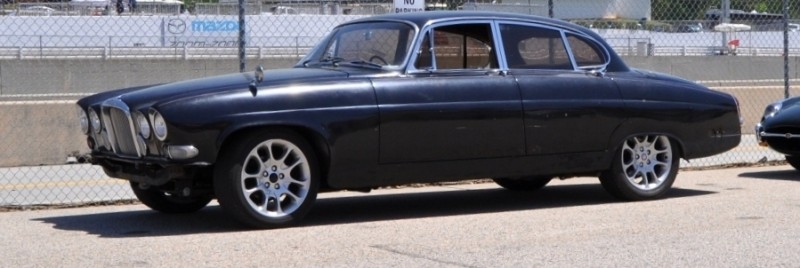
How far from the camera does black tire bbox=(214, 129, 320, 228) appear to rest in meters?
7.62

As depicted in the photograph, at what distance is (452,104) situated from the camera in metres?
8.27

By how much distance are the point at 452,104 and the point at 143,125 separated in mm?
2010

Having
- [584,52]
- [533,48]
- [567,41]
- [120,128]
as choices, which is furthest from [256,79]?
[584,52]

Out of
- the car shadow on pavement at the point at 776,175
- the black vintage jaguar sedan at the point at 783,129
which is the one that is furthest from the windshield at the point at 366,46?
the car shadow on pavement at the point at 776,175

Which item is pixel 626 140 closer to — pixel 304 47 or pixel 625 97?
pixel 625 97

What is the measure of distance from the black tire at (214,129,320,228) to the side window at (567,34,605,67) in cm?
231

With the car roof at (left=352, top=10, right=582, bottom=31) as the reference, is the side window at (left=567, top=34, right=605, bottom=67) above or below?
below

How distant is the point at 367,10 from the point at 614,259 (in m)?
13.1

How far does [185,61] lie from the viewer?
31703 millimetres

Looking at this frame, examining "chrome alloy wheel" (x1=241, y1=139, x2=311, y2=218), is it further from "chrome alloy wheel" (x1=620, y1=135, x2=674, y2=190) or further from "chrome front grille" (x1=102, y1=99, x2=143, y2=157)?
"chrome alloy wheel" (x1=620, y1=135, x2=674, y2=190)

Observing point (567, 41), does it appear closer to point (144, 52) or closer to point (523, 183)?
point (523, 183)

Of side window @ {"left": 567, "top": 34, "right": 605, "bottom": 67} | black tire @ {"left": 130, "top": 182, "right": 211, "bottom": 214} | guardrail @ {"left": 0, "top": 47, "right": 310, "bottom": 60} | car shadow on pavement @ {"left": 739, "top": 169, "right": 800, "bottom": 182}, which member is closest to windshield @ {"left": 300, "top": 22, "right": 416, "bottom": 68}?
black tire @ {"left": 130, "top": 182, "right": 211, "bottom": 214}

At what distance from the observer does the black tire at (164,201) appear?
28.3ft

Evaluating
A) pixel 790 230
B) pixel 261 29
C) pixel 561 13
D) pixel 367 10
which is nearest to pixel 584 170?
pixel 790 230
